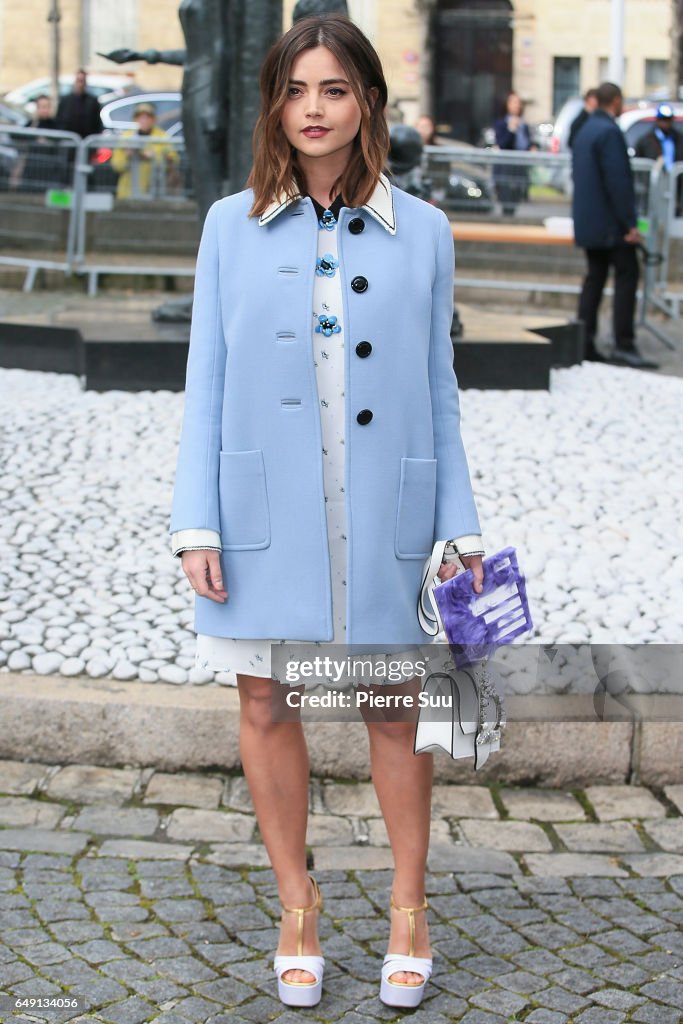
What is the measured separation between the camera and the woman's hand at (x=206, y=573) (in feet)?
10.1

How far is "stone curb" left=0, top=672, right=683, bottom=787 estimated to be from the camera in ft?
14.5

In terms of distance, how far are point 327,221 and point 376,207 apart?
0.10m

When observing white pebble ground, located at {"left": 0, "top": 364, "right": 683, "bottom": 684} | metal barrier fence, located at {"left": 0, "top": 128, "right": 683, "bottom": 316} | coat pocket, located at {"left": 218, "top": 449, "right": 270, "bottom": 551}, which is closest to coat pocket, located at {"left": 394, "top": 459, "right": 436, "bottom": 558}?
coat pocket, located at {"left": 218, "top": 449, "right": 270, "bottom": 551}

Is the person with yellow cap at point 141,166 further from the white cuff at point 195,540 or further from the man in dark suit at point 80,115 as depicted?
the white cuff at point 195,540

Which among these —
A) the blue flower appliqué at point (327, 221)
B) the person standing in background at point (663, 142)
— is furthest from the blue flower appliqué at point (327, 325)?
the person standing in background at point (663, 142)

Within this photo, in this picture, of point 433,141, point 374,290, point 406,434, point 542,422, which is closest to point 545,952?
point 406,434

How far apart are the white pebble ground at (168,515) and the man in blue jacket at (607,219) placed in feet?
7.15

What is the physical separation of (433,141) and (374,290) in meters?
14.9

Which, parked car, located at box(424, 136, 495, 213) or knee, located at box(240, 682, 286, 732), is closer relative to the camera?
knee, located at box(240, 682, 286, 732)

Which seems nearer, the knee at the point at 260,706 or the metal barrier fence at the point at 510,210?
the knee at the point at 260,706

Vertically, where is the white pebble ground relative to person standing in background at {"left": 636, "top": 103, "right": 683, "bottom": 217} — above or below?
below

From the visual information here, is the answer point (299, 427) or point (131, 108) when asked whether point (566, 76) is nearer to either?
point (131, 108)

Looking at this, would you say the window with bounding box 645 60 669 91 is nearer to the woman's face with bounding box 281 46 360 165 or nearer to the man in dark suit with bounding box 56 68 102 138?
the man in dark suit with bounding box 56 68 102 138

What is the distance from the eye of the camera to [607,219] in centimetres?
1031
